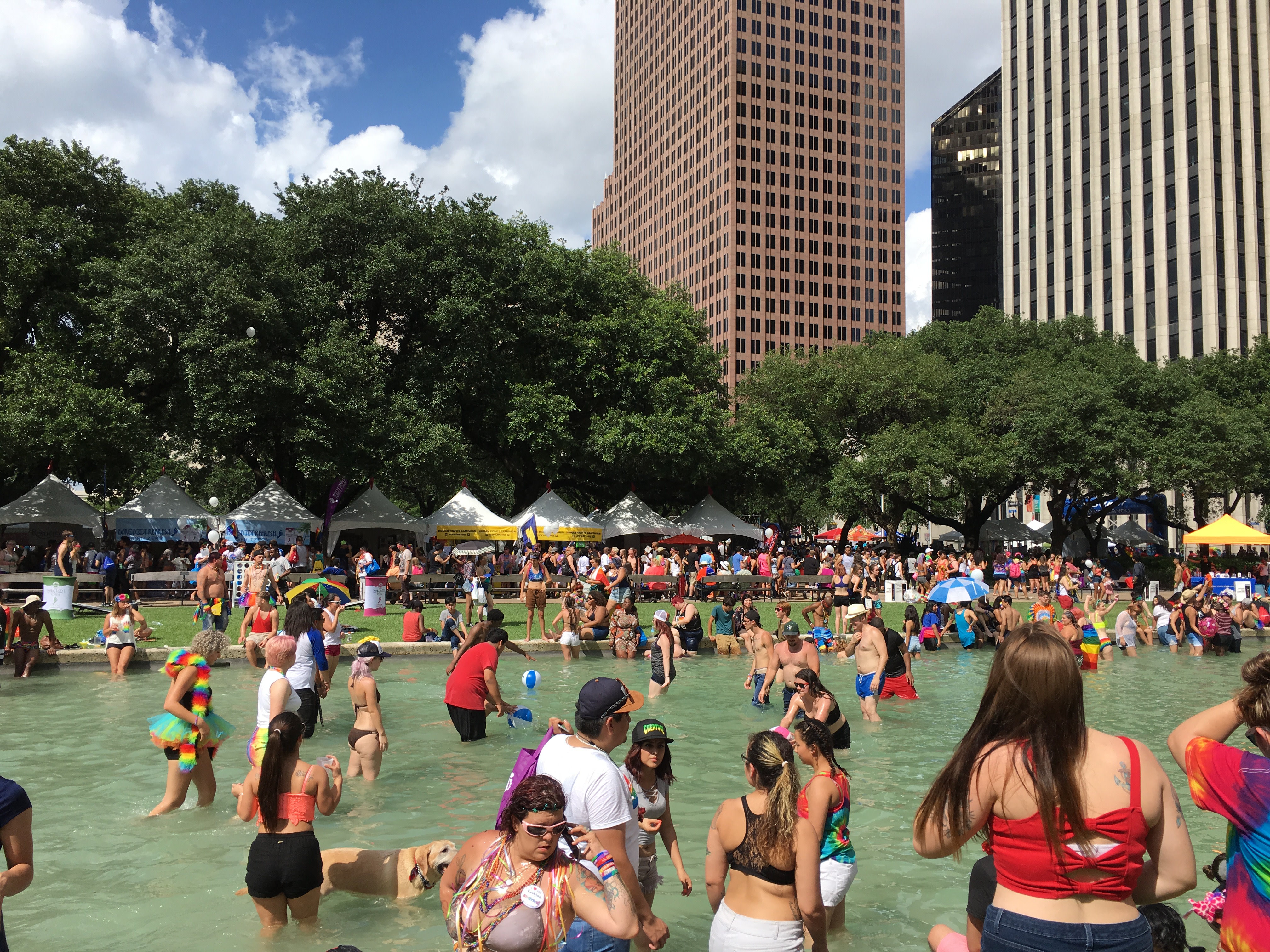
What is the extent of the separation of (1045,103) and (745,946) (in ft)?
363

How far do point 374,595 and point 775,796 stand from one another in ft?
64.2

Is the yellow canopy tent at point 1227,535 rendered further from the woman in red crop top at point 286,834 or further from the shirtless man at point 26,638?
the woman in red crop top at point 286,834

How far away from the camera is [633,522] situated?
36906 mm

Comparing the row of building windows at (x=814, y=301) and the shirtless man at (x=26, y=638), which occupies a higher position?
the row of building windows at (x=814, y=301)

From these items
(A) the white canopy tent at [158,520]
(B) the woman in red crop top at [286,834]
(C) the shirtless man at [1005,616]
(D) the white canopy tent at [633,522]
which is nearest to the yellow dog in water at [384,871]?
(B) the woman in red crop top at [286,834]

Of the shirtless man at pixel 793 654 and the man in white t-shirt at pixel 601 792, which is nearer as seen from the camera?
the man in white t-shirt at pixel 601 792

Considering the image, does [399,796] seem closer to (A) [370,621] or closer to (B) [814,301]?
(A) [370,621]

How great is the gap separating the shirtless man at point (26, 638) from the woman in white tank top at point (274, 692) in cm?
878

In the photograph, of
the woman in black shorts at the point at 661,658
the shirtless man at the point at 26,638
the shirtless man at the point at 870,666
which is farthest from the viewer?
the shirtless man at the point at 26,638

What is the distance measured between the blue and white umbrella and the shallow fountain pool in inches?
103

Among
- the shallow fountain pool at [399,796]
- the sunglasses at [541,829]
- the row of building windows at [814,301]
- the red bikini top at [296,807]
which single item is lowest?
the shallow fountain pool at [399,796]

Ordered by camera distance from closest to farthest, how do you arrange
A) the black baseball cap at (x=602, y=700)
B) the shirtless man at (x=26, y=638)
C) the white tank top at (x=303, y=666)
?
1. the black baseball cap at (x=602, y=700)
2. the white tank top at (x=303, y=666)
3. the shirtless man at (x=26, y=638)

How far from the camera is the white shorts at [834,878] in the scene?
5.33 meters

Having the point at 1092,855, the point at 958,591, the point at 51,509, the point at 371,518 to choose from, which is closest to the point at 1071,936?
the point at 1092,855
